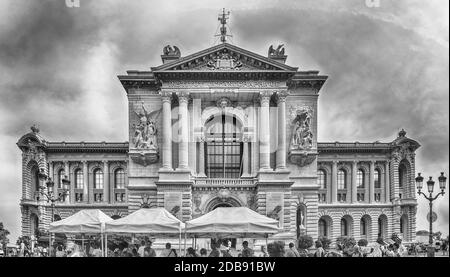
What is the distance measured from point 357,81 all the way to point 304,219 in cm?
2270

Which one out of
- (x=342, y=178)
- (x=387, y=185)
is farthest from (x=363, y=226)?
(x=342, y=178)

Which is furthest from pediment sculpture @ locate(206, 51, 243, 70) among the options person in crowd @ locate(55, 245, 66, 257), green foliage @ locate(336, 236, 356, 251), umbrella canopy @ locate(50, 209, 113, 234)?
umbrella canopy @ locate(50, 209, 113, 234)

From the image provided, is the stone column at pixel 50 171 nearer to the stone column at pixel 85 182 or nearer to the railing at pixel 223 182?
the stone column at pixel 85 182

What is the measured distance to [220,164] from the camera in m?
51.7

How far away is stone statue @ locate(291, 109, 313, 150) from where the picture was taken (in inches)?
2015

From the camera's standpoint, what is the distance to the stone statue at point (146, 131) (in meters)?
51.0

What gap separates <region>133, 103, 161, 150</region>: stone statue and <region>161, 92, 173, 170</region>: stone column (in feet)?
4.15

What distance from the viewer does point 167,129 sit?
50125 millimetres

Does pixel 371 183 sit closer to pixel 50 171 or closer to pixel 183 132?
pixel 183 132

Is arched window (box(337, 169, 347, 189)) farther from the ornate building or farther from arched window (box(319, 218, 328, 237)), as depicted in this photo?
the ornate building

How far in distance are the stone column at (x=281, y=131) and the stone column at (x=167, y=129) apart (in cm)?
838
